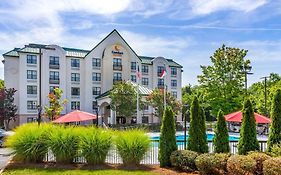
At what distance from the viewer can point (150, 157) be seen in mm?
14312

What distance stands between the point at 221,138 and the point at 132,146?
3.78 metres

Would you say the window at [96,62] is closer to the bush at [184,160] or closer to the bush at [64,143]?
the bush at [64,143]

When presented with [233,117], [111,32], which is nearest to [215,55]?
[233,117]

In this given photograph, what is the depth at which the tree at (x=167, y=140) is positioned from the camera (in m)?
13.3

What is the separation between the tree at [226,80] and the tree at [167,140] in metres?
24.9

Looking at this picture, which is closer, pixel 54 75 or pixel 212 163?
pixel 212 163

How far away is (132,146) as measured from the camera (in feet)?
43.0

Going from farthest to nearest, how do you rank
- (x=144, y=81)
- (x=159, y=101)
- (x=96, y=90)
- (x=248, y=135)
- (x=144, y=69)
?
(x=144, y=69), (x=144, y=81), (x=96, y=90), (x=159, y=101), (x=248, y=135)

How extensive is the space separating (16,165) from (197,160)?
26.4 feet

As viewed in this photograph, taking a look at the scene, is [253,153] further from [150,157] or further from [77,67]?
[77,67]

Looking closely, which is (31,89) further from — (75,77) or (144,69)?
(144,69)

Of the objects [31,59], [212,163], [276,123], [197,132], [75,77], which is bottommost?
[212,163]

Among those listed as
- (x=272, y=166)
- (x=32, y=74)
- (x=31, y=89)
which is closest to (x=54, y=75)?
(x=32, y=74)

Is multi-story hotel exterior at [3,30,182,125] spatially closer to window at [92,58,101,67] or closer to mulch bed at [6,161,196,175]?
window at [92,58,101,67]
